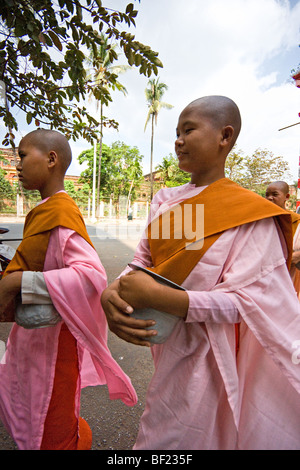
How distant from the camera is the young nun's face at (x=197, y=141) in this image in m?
1.00

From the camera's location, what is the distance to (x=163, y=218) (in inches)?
42.0

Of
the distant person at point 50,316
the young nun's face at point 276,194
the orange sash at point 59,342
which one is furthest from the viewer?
the young nun's face at point 276,194

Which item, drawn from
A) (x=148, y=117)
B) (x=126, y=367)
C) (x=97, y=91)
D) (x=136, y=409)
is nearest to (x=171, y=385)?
(x=136, y=409)

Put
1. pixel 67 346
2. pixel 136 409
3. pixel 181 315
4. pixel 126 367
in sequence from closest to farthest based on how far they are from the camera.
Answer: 1. pixel 181 315
2. pixel 67 346
3. pixel 136 409
4. pixel 126 367

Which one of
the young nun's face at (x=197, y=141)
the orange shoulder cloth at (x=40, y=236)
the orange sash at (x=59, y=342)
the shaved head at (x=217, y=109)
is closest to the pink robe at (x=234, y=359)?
the young nun's face at (x=197, y=141)

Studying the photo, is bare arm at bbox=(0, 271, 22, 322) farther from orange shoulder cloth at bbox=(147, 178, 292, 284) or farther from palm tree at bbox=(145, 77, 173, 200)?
palm tree at bbox=(145, 77, 173, 200)

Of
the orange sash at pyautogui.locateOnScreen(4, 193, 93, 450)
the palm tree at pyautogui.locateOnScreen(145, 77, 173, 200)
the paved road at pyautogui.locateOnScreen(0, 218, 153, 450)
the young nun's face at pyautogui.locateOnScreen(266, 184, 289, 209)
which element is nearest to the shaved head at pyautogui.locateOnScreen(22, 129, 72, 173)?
the orange sash at pyautogui.locateOnScreen(4, 193, 93, 450)

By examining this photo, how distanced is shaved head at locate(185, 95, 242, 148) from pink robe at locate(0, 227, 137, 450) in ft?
2.43

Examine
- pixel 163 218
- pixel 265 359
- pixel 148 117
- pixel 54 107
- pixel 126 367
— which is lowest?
pixel 126 367

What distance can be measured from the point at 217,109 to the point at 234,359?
885mm

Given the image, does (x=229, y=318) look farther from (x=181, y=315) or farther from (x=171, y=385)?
(x=171, y=385)

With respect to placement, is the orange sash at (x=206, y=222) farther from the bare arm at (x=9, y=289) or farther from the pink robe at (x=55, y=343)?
the bare arm at (x=9, y=289)

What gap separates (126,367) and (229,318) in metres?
1.94

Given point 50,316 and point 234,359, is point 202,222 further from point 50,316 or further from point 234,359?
point 50,316
